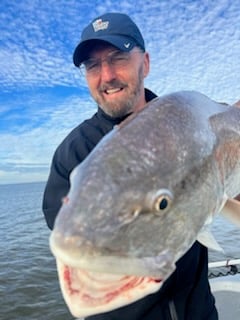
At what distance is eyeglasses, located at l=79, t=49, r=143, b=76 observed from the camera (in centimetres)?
254

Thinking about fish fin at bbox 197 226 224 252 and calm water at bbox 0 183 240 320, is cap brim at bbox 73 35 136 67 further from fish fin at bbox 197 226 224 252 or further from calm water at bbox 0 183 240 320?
calm water at bbox 0 183 240 320

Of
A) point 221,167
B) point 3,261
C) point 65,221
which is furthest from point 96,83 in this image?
point 3,261

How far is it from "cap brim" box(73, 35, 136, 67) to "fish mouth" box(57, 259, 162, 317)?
1599mm

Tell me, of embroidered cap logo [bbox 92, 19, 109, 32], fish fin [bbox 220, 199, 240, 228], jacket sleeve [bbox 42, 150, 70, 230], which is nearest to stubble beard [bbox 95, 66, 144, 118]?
embroidered cap logo [bbox 92, 19, 109, 32]

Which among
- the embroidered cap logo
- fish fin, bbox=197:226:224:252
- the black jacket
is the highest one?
the embroidered cap logo

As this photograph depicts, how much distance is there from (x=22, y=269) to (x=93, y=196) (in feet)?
40.5

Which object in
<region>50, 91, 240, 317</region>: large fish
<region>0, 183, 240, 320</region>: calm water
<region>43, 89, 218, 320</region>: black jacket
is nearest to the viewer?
<region>50, 91, 240, 317</region>: large fish

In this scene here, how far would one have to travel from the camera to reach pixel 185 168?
5.07 ft

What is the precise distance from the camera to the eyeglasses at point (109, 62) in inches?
99.9

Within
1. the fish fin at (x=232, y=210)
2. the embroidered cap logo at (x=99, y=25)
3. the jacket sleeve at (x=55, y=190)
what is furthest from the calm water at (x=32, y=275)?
the fish fin at (x=232, y=210)

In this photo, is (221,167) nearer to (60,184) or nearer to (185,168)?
(185,168)

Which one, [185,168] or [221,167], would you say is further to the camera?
[221,167]

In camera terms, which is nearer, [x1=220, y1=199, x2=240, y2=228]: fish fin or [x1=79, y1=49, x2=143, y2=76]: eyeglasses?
[x1=220, y1=199, x2=240, y2=228]: fish fin

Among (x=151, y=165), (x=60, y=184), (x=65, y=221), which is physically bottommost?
(x=60, y=184)
